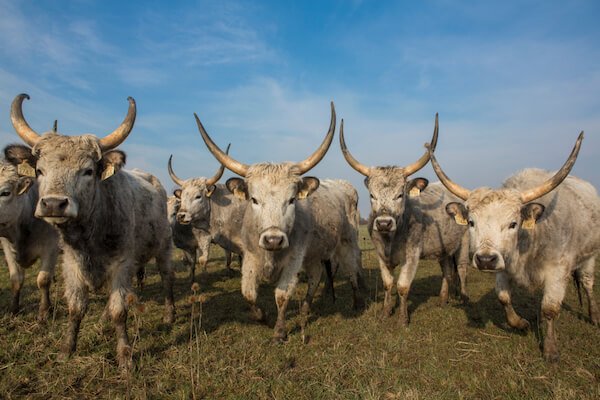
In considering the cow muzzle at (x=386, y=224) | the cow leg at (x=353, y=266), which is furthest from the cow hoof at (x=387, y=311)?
the cow muzzle at (x=386, y=224)

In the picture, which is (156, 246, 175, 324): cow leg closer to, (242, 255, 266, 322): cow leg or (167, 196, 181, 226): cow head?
(242, 255, 266, 322): cow leg

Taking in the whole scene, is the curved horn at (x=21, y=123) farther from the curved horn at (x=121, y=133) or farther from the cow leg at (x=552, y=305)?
the cow leg at (x=552, y=305)

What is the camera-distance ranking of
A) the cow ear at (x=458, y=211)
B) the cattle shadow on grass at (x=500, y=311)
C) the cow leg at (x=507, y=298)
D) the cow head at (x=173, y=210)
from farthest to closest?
the cow head at (x=173, y=210) → the cattle shadow on grass at (x=500, y=311) → the cow ear at (x=458, y=211) → the cow leg at (x=507, y=298)

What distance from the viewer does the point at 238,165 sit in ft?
19.0

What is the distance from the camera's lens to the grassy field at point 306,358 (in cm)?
352

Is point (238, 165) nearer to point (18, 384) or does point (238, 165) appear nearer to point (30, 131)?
point (30, 131)

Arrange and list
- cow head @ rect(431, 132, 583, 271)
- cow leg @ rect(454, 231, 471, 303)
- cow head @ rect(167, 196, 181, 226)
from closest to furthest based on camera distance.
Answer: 1. cow head @ rect(431, 132, 583, 271)
2. cow leg @ rect(454, 231, 471, 303)
3. cow head @ rect(167, 196, 181, 226)

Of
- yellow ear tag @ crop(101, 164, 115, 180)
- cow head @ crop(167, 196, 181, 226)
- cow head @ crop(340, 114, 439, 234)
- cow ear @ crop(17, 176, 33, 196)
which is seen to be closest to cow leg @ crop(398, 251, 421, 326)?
cow head @ crop(340, 114, 439, 234)

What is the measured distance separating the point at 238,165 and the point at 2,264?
9.59 m

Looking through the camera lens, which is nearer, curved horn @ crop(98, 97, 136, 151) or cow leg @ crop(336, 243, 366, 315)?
curved horn @ crop(98, 97, 136, 151)

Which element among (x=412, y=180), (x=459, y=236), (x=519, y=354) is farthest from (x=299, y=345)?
(x=459, y=236)

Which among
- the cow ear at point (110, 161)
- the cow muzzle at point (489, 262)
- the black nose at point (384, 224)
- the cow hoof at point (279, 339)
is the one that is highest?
the cow ear at point (110, 161)

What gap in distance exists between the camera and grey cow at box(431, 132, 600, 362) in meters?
4.43

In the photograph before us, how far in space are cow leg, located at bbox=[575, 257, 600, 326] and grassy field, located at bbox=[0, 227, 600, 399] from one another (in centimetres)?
35
